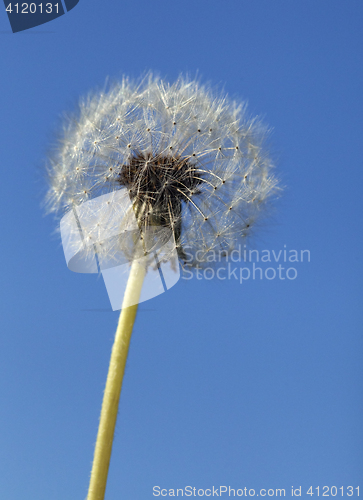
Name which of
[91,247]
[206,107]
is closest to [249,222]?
[206,107]

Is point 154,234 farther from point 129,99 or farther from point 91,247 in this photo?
point 129,99

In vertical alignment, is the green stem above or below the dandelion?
below

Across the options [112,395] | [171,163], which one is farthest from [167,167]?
[112,395]

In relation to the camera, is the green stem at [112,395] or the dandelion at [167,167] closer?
the green stem at [112,395]

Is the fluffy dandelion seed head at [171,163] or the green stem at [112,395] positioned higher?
the fluffy dandelion seed head at [171,163]

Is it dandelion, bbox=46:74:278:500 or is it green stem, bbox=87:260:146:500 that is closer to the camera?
green stem, bbox=87:260:146:500
